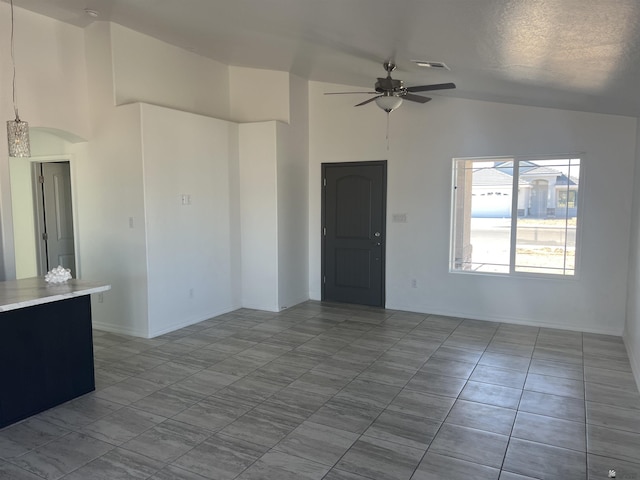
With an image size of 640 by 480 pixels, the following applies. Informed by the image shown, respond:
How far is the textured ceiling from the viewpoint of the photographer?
2.24 m

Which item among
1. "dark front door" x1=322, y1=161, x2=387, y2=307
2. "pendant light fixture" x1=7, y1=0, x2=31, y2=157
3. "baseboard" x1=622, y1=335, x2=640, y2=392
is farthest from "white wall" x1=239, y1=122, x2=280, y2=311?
"baseboard" x1=622, y1=335, x2=640, y2=392

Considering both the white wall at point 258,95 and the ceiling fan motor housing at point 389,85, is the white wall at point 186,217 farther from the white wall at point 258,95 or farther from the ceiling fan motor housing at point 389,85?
the ceiling fan motor housing at point 389,85

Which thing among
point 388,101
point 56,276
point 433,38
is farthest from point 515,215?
point 56,276

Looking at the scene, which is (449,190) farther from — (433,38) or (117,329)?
(117,329)

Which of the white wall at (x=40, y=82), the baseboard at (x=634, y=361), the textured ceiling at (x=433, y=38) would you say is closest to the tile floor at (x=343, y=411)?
the baseboard at (x=634, y=361)

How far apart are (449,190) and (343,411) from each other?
3.48 meters

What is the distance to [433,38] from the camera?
122 inches

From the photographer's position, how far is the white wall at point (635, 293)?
3.96m

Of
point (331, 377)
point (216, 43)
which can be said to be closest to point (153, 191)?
point (216, 43)

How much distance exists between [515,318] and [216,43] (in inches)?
193

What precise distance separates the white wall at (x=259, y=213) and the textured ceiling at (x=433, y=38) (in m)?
1.00

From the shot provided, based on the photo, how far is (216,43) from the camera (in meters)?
5.10

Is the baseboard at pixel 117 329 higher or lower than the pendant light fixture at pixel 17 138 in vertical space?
lower

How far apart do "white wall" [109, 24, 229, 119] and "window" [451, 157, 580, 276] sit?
3.43 metres
